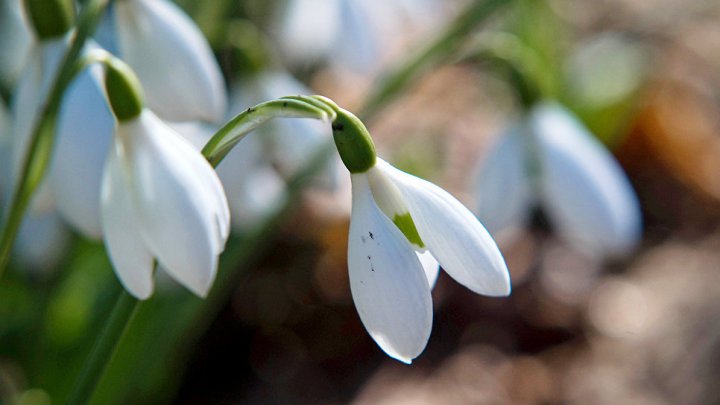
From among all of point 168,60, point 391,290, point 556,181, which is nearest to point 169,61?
point 168,60

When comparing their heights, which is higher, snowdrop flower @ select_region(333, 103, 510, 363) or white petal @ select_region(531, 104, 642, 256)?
snowdrop flower @ select_region(333, 103, 510, 363)

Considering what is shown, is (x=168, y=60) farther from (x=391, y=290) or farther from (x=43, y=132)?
(x=391, y=290)

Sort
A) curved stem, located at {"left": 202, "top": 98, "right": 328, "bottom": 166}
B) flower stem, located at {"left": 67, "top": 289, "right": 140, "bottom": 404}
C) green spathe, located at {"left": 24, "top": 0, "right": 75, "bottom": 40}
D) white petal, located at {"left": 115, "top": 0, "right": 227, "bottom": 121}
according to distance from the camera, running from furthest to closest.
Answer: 1. white petal, located at {"left": 115, "top": 0, "right": 227, "bottom": 121}
2. green spathe, located at {"left": 24, "top": 0, "right": 75, "bottom": 40}
3. flower stem, located at {"left": 67, "top": 289, "right": 140, "bottom": 404}
4. curved stem, located at {"left": 202, "top": 98, "right": 328, "bottom": 166}

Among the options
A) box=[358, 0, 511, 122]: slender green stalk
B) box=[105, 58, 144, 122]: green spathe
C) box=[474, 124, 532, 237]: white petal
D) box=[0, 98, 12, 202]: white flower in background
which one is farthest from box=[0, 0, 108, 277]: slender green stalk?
box=[474, 124, 532, 237]: white petal

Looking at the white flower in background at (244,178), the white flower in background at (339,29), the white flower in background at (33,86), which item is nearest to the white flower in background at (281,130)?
the white flower in background at (244,178)

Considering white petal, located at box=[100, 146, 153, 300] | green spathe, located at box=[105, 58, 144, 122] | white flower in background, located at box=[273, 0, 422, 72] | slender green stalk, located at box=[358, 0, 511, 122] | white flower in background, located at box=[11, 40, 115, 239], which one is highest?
green spathe, located at box=[105, 58, 144, 122]

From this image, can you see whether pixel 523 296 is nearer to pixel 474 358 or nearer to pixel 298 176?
pixel 474 358

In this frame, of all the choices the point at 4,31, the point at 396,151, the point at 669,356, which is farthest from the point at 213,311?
the point at 669,356

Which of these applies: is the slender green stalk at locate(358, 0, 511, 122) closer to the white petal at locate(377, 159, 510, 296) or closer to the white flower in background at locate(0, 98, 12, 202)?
the white flower in background at locate(0, 98, 12, 202)
